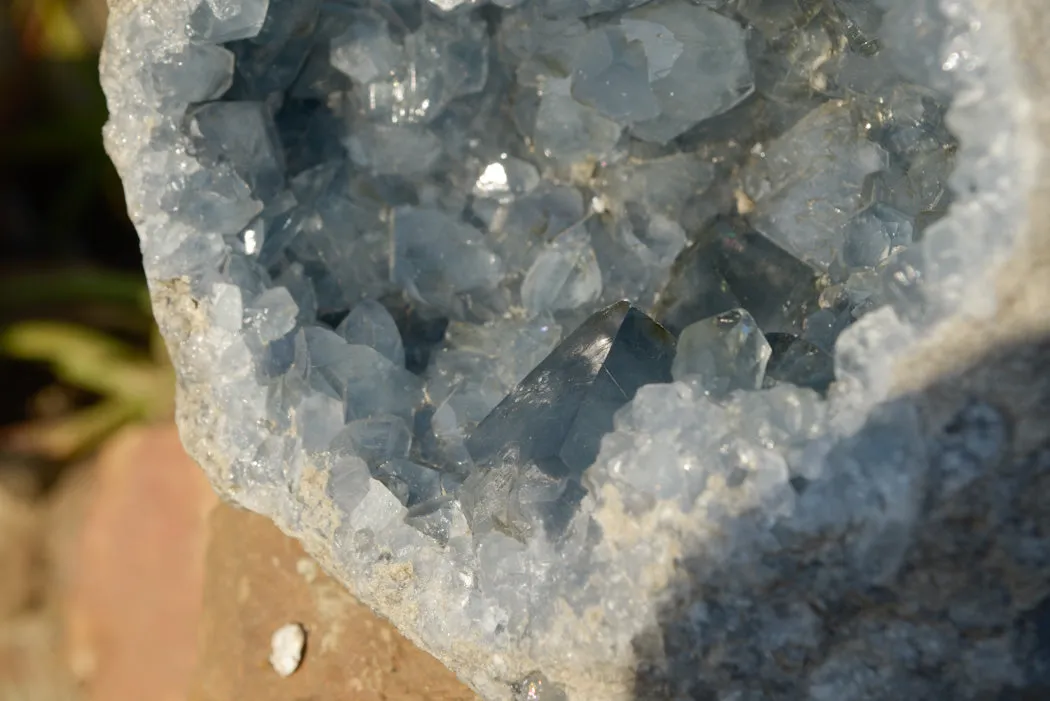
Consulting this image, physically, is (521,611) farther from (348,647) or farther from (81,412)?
(81,412)

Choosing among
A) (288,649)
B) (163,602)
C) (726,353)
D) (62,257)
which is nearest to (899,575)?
(726,353)

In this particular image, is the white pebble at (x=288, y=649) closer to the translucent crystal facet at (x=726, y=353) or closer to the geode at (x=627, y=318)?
the geode at (x=627, y=318)

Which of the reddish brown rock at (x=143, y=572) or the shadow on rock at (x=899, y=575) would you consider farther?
the reddish brown rock at (x=143, y=572)

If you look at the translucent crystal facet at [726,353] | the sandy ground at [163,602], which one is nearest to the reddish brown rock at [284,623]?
the sandy ground at [163,602]

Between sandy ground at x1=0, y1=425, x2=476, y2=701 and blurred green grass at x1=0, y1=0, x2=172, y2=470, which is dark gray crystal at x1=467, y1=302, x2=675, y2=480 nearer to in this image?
sandy ground at x1=0, y1=425, x2=476, y2=701

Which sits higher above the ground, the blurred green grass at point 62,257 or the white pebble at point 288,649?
the white pebble at point 288,649

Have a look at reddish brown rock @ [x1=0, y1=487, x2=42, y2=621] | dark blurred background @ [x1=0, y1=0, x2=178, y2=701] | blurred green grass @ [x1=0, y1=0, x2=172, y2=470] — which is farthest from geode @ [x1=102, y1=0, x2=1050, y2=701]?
reddish brown rock @ [x1=0, y1=487, x2=42, y2=621]

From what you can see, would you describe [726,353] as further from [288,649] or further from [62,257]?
[62,257]
